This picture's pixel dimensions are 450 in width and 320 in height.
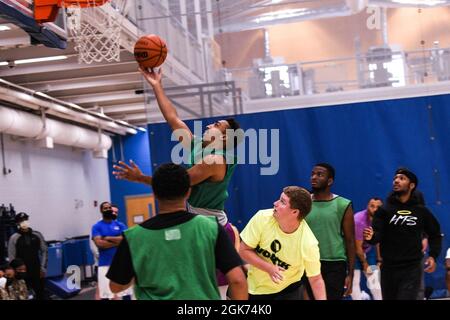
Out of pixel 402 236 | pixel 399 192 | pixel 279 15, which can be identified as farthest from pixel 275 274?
pixel 279 15

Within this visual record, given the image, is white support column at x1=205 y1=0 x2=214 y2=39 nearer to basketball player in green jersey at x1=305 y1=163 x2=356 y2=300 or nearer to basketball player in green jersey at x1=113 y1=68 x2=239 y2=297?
basketball player in green jersey at x1=305 y1=163 x2=356 y2=300

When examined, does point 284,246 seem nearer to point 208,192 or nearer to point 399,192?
point 208,192

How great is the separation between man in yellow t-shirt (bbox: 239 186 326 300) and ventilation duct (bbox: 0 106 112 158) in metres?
11.5

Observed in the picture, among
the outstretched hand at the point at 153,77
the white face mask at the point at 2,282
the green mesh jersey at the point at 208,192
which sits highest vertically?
the outstretched hand at the point at 153,77

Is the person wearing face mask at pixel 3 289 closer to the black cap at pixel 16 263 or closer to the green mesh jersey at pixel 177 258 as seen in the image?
the black cap at pixel 16 263

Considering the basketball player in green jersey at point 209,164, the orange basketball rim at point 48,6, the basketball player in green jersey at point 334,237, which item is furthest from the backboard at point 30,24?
the basketball player in green jersey at point 334,237

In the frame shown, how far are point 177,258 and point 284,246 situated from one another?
1989 millimetres

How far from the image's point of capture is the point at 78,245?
21.7 m

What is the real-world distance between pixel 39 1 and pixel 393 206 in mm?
4365

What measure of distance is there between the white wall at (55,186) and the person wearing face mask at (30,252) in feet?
9.54

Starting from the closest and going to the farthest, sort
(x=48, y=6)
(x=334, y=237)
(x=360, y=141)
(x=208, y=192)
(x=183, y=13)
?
(x=208, y=192)
(x=334, y=237)
(x=48, y=6)
(x=360, y=141)
(x=183, y=13)

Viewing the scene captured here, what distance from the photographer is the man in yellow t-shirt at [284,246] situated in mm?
6148

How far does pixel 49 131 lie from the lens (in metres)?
19.9
